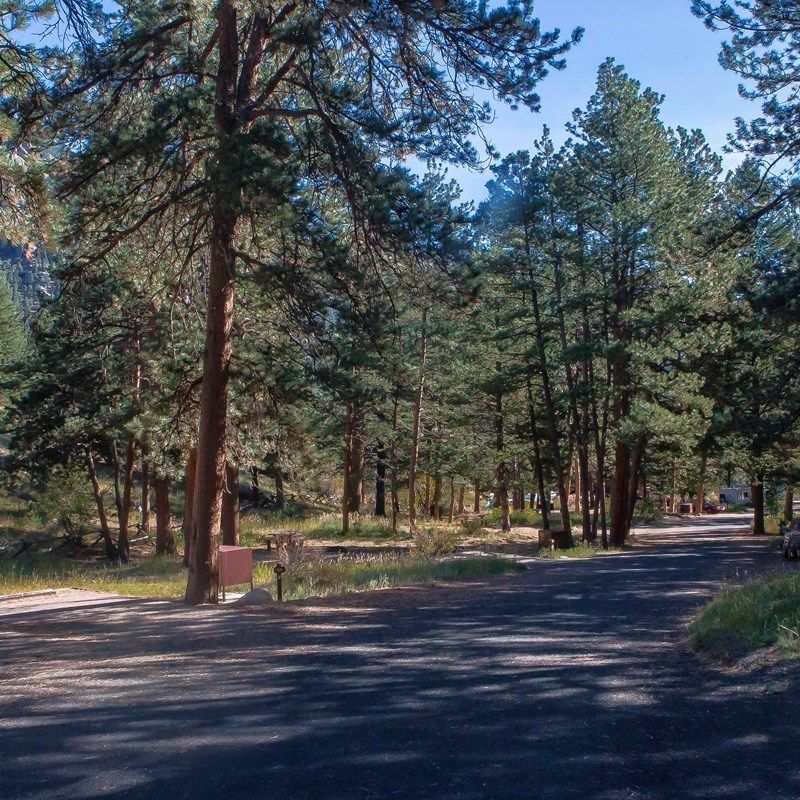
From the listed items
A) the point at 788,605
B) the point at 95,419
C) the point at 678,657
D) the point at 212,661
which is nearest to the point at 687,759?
the point at 678,657

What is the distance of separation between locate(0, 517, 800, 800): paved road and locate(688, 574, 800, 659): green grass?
1.07 feet

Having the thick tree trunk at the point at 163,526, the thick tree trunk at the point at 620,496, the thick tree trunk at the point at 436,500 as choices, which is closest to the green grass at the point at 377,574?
the thick tree trunk at the point at 163,526

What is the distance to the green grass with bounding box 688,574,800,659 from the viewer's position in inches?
311

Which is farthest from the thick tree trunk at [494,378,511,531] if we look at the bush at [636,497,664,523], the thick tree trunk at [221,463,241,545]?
the thick tree trunk at [221,463,241,545]

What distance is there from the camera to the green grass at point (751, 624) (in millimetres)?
7895

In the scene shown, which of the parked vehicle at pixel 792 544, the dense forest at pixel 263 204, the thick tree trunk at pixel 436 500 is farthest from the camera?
the thick tree trunk at pixel 436 500

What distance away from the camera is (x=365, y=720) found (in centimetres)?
629

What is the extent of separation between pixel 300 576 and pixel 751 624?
31.4 feet

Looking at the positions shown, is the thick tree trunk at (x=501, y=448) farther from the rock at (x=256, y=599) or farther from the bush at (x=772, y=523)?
the rock at (x=256, y=599)

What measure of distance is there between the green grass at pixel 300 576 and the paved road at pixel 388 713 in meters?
5.09

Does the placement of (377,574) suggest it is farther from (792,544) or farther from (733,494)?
(733,494)

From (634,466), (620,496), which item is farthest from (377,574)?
(620,496)

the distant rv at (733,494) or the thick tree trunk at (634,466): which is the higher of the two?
the thick tree trunk at (634,466)

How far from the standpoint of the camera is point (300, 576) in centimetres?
1652
